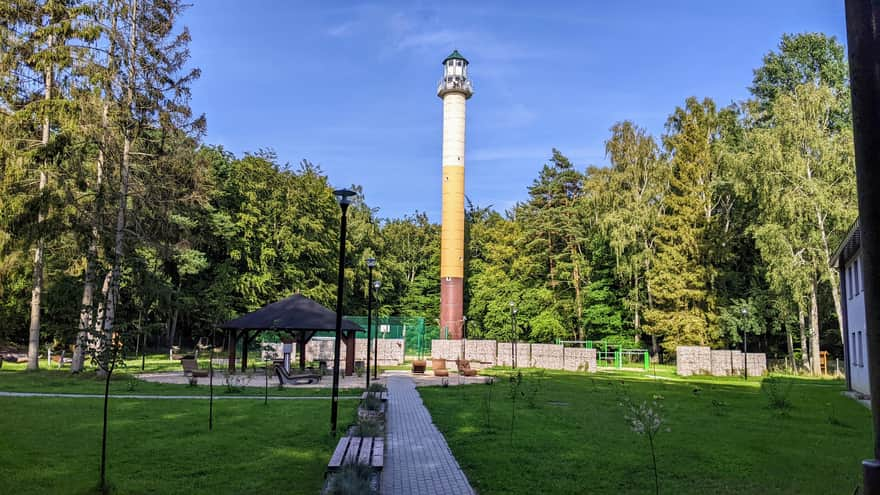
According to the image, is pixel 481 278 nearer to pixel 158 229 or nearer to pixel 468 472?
pixel 158 229

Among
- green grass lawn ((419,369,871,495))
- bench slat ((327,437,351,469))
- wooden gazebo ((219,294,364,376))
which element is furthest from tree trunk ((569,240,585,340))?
A: bench slat ((327,437,351,469))

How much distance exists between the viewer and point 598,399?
17.5 m

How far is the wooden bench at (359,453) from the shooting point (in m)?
7.07

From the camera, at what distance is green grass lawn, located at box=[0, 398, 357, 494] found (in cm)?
736

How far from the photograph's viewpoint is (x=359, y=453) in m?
7.70

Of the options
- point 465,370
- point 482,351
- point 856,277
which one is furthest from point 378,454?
point 482,351

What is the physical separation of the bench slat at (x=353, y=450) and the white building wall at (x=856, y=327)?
60.1ft

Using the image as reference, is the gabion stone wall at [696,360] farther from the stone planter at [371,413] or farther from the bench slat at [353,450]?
the bench slat at [353,450]

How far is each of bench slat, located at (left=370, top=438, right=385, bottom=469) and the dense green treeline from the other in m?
10.5

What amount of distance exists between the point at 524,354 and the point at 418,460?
86.5ft

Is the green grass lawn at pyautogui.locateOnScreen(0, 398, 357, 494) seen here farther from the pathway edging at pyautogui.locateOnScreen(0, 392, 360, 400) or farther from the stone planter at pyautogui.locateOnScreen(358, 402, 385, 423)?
the pathway edging at pyautogui.locateOnScreen(0, 392, 360, 400)

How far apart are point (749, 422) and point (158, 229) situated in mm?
21695

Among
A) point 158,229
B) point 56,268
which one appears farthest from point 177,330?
point 158,229

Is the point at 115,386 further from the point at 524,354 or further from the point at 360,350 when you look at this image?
the point at 524,354
